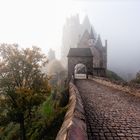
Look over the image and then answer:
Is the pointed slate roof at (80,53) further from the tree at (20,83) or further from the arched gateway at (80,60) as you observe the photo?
the tree at (20,83)

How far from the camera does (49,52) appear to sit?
3804 inches

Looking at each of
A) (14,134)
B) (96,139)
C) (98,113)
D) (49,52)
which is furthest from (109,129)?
(49,52)

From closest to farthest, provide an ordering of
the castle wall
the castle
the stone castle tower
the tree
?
the tree → the castle wall → the castle → the stone castle tower

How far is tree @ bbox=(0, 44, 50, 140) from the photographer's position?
1908 centimetres

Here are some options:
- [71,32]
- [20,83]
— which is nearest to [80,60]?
[20,83]

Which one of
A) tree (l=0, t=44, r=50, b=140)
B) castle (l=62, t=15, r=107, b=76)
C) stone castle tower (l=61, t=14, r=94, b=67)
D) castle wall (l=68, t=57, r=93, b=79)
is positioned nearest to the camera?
tree (l=0, t=44, r=50, b=140)

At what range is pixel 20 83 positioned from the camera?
20375 mm

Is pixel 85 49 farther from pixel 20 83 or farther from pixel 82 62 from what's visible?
pixel 20 83

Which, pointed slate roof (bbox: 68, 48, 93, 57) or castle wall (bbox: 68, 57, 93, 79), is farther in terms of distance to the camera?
pointed slate roof (bbox: 68, 48, 93, 57)

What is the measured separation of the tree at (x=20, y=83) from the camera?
1908 cm

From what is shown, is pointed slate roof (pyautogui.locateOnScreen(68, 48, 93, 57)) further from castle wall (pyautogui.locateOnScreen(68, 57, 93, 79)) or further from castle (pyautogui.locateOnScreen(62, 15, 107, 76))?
castle wall (pyautogui.locateOnScreen(68, 57, 93, 79))

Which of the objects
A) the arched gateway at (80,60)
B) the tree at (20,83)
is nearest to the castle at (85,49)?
the arched gateway at (80,60)

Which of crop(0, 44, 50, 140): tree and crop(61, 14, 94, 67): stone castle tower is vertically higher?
crop(61, 14, 94, 67): stone castle tower

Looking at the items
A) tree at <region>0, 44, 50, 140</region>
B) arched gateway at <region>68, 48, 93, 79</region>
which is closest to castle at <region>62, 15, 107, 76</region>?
arched gateway at <region>68, 48, 93, 79</region>
